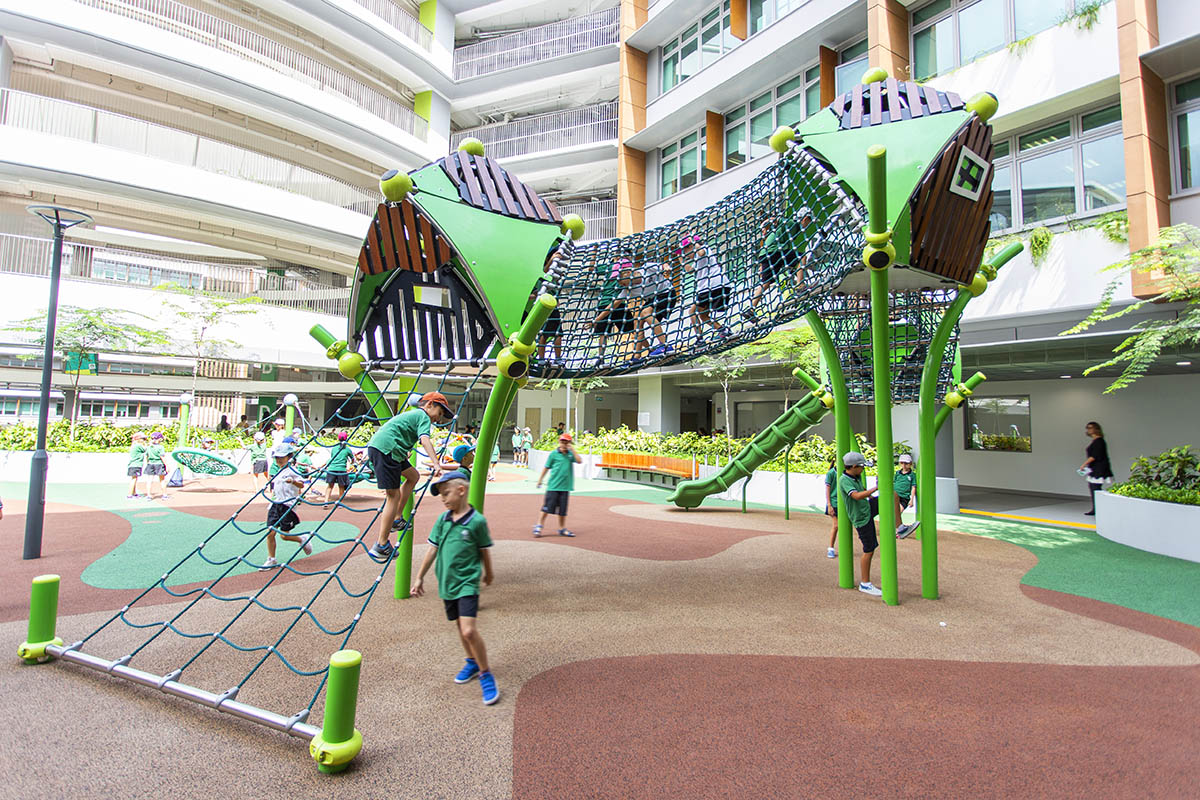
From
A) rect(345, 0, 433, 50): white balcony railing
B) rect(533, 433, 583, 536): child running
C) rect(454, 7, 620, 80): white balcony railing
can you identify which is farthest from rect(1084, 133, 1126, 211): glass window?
rect(345, 0, 433, 50): white balcony railing

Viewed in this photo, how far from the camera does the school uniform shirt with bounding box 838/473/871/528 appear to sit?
612cm

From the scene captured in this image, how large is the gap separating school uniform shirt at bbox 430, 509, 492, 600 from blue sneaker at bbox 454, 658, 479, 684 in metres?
0.61

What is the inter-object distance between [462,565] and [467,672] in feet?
2.76

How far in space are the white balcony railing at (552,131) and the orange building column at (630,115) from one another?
2.78 meters

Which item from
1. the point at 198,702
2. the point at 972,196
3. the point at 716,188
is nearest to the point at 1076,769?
the point at 972,196

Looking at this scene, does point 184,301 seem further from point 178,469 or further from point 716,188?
point 716,188

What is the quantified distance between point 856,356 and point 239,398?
98.6 ft

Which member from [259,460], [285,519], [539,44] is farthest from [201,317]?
[285,519]

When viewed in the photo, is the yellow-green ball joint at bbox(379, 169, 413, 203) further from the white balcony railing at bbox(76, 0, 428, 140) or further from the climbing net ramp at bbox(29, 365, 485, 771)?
the white balcony railing at bbox(76, 0, 428, 140)

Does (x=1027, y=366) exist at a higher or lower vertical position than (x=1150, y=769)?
Result: higher

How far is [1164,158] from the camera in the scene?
1029cm

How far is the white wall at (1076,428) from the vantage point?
1345 cm

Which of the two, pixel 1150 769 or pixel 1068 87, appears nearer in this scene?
pixel 1150 769

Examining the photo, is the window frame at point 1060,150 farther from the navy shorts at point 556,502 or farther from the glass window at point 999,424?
the navy shorts at point 556,502
